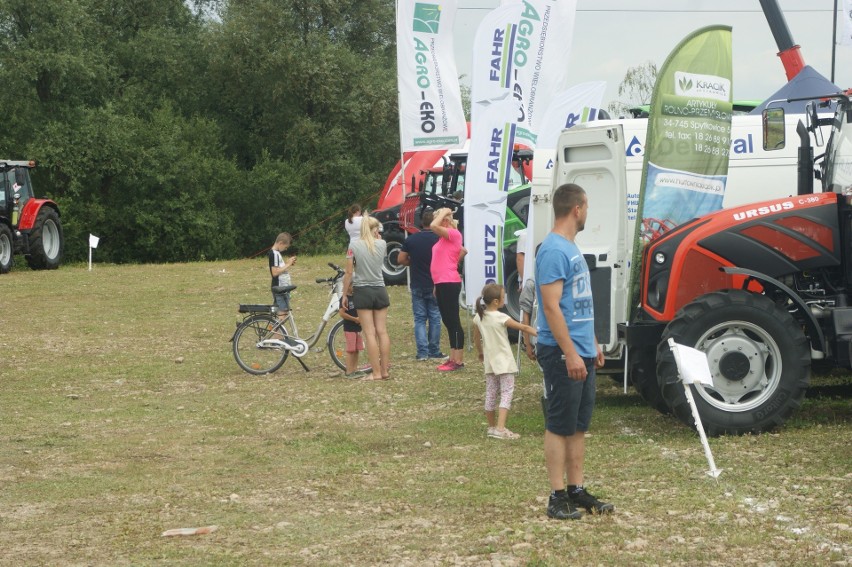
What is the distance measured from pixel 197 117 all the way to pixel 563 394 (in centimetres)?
3839

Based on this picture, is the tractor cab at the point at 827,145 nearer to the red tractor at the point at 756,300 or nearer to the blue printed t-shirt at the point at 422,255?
the red tractor at the point at 756,300

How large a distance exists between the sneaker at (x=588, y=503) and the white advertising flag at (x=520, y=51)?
793 centimetres

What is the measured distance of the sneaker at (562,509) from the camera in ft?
22.2

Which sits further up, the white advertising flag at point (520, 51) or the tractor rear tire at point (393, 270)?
the white advertising flag at point (520, 51)

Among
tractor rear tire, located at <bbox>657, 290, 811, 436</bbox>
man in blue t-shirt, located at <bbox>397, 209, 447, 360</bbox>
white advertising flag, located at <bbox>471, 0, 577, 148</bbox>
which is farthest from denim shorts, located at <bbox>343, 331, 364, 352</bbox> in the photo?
tractor rear tire, located at <bbox>657, 290, 811, 436</bbox>

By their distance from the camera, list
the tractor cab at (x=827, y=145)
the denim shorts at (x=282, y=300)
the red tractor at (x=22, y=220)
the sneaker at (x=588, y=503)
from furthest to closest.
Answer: the red tractor at (x=22, y=220) → the denim shorts at (x=282, y=300) → the tractor cab at (x=827, y=145) → the sneaker at (x=588, y=503)

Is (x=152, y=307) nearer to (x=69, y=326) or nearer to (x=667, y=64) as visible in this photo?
(x=69, y=326)

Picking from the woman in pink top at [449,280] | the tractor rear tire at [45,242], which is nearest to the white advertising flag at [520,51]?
the woman in pink top at [449,280]

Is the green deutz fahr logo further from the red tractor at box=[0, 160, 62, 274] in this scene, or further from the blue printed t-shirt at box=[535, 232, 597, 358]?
the red tractor at box=[0, 160, 62, 274]

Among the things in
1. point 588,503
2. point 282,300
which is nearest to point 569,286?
point 588,503

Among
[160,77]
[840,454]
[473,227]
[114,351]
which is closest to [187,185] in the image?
[160,77]

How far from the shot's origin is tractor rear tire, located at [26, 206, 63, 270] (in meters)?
30.8

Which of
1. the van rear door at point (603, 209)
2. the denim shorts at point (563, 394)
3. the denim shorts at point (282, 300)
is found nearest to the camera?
the denim shorts at point (563, 394)

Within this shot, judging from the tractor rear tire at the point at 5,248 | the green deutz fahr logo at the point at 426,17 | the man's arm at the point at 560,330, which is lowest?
the man's arm at the point at 560,330
